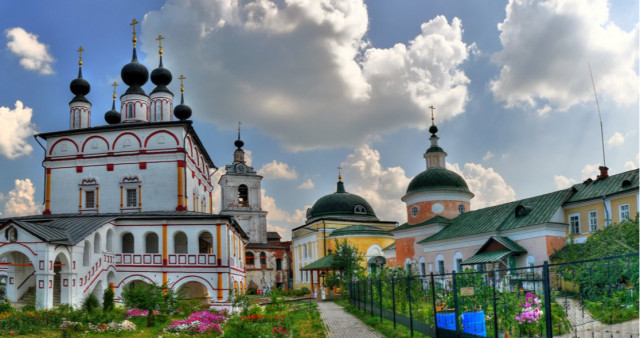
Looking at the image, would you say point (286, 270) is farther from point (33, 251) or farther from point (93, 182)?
point (33, 251)

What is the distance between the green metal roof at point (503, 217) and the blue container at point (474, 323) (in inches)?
642

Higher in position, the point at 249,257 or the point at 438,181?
the point at 438,181

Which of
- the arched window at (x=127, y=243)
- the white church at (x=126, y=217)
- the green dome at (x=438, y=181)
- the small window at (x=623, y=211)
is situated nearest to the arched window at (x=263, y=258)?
the white church at (x=126, y=217)

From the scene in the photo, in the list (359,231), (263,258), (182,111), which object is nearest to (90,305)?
(182,111)

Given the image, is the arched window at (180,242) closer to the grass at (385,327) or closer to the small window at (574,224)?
the grass at (385,327)

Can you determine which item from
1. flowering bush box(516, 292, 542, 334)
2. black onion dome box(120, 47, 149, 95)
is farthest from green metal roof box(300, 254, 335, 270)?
flowering bush box(516, 292, 542, 334)

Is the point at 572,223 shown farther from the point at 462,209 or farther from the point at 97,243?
the point at 97,243

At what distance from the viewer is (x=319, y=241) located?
159 feet

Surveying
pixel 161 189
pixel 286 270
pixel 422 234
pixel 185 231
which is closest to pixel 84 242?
pixel 185 231

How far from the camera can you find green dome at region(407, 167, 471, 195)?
37656 mm

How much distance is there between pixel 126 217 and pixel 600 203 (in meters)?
21.1

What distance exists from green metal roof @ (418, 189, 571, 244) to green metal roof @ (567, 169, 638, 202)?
1.94 ft

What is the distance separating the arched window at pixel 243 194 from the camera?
178 feet

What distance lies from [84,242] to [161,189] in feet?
22.2
